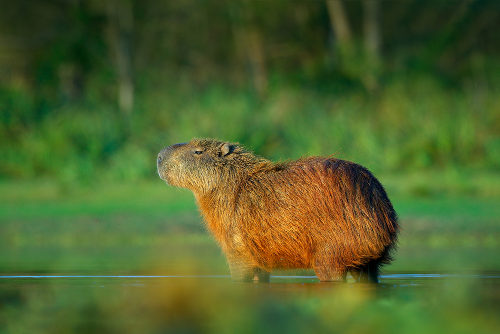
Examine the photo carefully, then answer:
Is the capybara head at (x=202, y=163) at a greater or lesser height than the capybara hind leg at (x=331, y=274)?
greater

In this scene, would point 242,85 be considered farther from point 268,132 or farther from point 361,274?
point 361,274

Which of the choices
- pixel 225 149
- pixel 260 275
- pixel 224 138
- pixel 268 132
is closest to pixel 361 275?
pixel 260 275

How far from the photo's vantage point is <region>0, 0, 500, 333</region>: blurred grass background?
4.04 meters

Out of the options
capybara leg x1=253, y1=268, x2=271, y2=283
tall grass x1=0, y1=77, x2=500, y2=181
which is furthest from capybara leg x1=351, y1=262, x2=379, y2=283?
tall grass x1=0, y1=77, x2=500, y2=181

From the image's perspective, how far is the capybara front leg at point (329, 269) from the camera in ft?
16.1

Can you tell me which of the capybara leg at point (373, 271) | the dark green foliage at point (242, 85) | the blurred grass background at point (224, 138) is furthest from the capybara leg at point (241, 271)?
the dark green foliage at point (242, 85)

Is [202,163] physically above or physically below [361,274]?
above

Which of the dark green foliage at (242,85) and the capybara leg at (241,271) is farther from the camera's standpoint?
the dark green foliage at (242,85)

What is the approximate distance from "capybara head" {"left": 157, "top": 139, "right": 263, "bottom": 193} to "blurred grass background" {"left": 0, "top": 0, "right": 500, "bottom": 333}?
0.52 m

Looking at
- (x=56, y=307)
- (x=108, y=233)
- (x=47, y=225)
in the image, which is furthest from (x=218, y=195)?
(x=47, y=225)

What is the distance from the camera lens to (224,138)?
36.9ft

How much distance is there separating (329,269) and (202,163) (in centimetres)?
127

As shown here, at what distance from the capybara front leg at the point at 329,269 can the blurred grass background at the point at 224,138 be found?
0.24m

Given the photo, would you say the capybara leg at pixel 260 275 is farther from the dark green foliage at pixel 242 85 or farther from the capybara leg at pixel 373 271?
the dark green foliage at pixel 242 85
